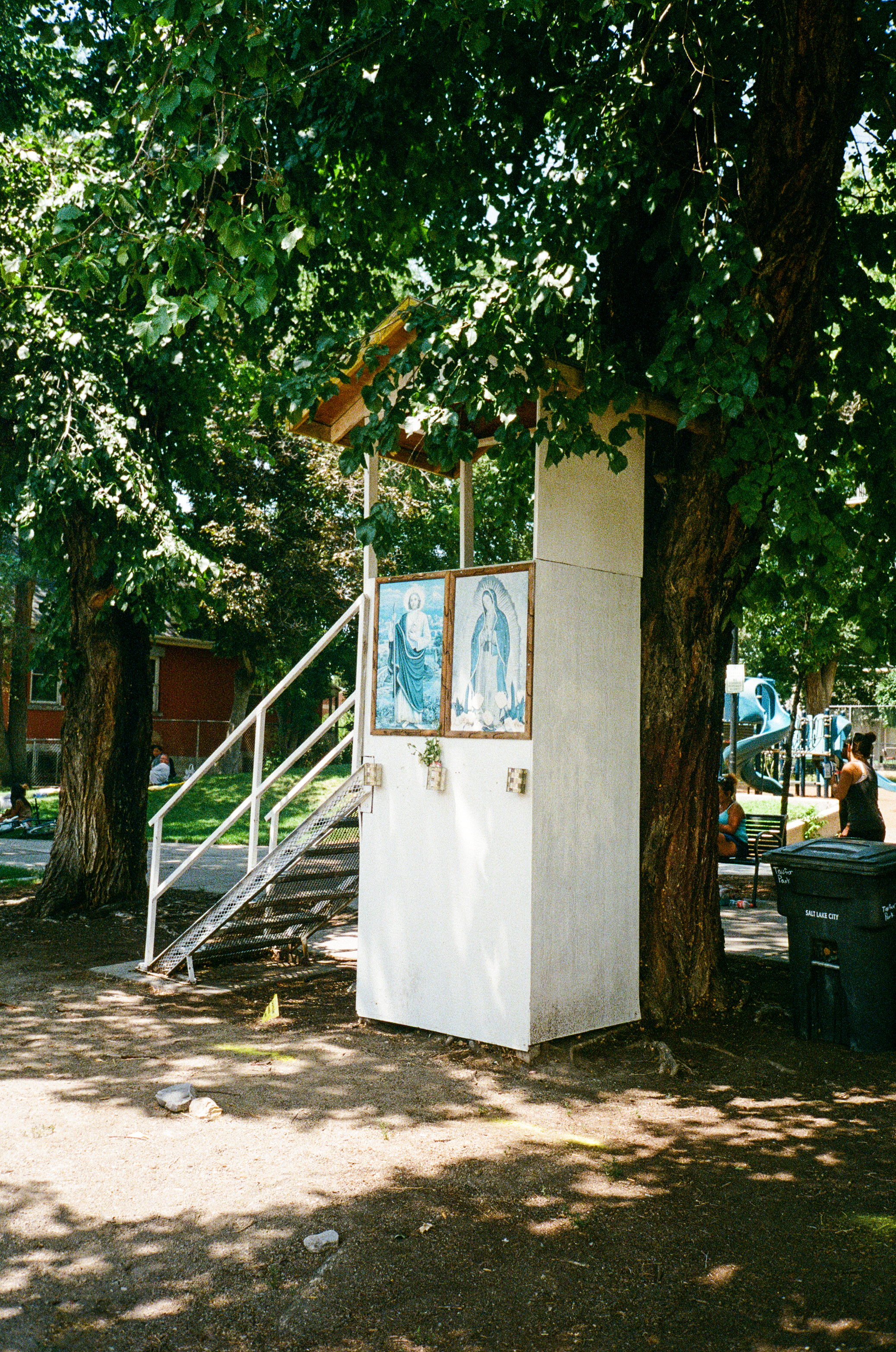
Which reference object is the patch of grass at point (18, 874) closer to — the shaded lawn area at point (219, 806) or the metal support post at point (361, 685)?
the shaded lawn area at point (219, 806)

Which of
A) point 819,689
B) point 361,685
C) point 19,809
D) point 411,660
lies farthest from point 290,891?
point 819,689

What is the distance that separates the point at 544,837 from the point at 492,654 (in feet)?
3.81

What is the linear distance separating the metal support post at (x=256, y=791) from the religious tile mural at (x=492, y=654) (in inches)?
72.7

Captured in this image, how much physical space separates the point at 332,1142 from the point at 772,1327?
7.49 feet

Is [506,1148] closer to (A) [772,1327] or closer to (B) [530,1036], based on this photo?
(B) [530,1036]

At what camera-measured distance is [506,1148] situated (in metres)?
5.26

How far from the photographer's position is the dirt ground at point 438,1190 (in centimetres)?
369

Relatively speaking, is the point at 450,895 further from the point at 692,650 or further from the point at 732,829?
the point at 732,829

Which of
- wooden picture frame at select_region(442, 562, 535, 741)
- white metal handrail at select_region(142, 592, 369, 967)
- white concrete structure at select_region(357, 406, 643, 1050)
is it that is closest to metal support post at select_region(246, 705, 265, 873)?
white metal handrail at select_region(142, 592, 369, 967)

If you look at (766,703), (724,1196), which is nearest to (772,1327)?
(724,1196)

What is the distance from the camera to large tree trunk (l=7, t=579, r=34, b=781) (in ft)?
91.3

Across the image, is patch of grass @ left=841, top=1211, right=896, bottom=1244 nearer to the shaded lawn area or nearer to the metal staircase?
the metal staircase

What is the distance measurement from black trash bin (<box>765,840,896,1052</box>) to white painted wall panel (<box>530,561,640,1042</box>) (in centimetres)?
102

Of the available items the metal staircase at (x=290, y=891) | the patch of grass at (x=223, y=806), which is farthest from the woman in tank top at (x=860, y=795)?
the patch of grass at (x=223, y=806)
